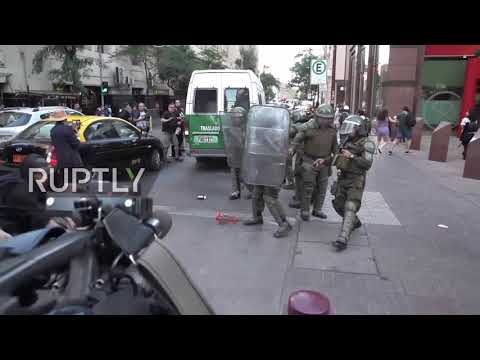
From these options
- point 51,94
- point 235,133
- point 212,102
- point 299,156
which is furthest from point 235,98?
point 51,94

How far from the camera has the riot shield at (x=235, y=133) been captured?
265 inches

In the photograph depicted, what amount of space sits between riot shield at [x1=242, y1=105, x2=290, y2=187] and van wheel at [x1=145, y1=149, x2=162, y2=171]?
5.05 meters

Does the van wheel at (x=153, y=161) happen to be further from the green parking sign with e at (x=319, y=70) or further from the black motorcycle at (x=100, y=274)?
the black motorcycle at (x=100, y=274)

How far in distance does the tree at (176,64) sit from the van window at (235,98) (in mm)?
22033

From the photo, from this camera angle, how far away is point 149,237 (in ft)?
4.75

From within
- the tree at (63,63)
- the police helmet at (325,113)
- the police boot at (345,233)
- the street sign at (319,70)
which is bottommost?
the police boot at (345,233)

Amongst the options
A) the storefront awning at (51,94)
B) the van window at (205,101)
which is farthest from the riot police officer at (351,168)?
the storefront awning at (51,94)

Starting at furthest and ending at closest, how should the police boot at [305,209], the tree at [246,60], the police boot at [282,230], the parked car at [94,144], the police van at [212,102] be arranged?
the tree at [246,60], the police van at [212,102], the parked car at [94,144], the police boot at [305,209], the police boot at [282,230]

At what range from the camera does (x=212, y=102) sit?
32.9ft

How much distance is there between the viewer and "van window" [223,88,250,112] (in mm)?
9781

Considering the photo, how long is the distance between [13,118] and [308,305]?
1146cm
